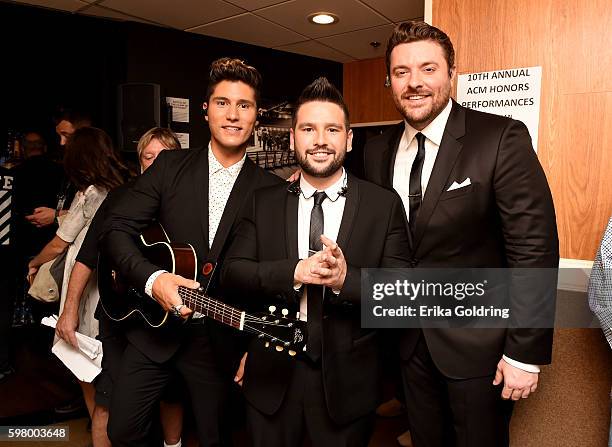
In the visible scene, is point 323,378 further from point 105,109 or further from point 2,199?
point 105,109

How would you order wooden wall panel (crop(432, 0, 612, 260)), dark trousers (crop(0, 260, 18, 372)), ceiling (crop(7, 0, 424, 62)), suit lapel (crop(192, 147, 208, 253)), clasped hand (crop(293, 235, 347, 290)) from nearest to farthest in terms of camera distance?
1. clasped hand (crop(293, 235, 347, 290))
2. suit lapel (crop(192, 147, 208, 253))
3. wooden wall panel (crop(432, 0, 612, 260))
4. dark trousers (crop(0, 260, 18, 372))
5. ceiling (crop(7, 0, 424, 62))

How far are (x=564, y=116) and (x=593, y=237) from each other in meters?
0.55

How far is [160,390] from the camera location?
6.48 ft

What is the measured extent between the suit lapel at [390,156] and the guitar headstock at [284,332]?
64 centimetres

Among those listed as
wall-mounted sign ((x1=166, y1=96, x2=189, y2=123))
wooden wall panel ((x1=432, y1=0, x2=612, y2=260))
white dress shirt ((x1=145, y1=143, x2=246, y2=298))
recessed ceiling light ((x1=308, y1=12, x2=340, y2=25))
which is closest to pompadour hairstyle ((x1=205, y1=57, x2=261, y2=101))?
white dress shirt ((x1=145, y1=143, x2=246, y2=298))

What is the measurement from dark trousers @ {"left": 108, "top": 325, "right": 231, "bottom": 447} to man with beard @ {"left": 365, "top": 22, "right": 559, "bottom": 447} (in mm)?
785

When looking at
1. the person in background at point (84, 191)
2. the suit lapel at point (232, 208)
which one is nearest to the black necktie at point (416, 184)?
the suit lapel at point (232, 208)

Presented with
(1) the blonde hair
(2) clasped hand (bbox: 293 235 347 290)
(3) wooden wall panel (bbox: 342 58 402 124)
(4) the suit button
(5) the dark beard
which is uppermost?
(3) wooden wall panel (bbox: 342 58 402 124)

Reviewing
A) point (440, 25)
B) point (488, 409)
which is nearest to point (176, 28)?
point (440, 25)

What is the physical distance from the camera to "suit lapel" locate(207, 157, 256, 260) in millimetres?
1877

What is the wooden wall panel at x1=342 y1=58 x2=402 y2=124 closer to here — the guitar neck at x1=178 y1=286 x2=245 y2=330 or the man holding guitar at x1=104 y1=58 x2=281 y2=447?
the man holding guitar at x1=104 y1=58 x2=281 y2=447

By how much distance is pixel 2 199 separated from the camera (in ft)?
11.5

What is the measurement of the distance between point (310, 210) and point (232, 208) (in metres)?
0.46

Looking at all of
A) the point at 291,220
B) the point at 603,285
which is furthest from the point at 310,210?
the point at 603,285
